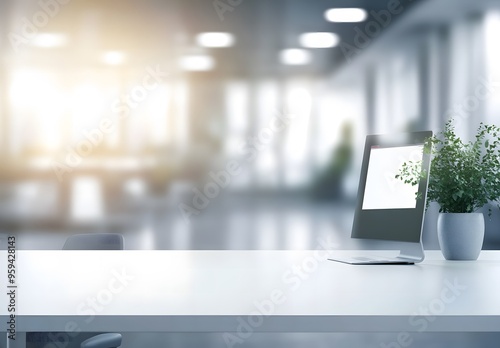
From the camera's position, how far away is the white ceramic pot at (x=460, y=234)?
2441mm

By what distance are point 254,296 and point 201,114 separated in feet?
13.2

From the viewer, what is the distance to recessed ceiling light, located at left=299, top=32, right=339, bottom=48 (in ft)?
17.8

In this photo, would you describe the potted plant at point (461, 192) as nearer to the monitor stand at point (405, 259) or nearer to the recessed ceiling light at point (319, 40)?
the monitor stand at point (405, 259)

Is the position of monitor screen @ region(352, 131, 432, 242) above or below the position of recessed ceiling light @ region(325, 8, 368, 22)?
below

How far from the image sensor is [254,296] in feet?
4.84

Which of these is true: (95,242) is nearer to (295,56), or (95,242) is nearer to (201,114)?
(201,114)

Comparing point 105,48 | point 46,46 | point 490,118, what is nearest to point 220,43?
point 105,48

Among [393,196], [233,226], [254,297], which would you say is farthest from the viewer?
[233,226]

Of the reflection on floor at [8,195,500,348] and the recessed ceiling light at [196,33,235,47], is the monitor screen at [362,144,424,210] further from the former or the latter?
the recessed ceiling light at [196,33,235,47]

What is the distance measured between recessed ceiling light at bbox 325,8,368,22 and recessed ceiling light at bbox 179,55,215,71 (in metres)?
1.00

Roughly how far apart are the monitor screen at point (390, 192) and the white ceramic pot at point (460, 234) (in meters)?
0.17

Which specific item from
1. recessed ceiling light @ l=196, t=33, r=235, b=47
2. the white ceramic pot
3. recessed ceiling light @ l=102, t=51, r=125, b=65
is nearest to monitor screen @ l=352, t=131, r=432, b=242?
the white ceramic pot

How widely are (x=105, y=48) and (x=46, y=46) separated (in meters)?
0.47

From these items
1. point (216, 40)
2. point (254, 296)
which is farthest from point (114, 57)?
point (254, 296)
